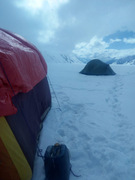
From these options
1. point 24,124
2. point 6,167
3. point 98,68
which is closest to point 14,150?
point 6,167

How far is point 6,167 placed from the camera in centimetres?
240

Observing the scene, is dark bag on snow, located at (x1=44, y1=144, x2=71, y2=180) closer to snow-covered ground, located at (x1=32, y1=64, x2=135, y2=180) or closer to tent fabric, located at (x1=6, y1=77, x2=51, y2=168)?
snow-covered ground, located at (x1=32, y1=64, x2=135, y2=180)

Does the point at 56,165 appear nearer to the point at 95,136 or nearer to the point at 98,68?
the point at 95,136

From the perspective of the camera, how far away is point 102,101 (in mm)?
6941

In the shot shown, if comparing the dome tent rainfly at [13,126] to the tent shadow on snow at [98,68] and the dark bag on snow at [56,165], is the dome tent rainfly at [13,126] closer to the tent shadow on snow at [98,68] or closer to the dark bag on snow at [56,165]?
the dark bag on snow at [56,165]

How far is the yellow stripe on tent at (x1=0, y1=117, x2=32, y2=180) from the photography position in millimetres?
2322

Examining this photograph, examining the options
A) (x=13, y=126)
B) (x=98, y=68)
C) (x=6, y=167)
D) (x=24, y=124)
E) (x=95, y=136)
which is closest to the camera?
(x=6, y=167)

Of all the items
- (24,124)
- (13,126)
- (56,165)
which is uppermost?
(13,126)

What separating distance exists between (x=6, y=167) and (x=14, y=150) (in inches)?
12.3

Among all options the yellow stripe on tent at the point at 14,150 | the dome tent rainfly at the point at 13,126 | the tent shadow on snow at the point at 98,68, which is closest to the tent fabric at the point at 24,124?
the dome tent rainfly at the point at 13,126

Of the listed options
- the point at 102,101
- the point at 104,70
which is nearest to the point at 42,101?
the point at 102,101

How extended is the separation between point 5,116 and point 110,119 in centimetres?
378

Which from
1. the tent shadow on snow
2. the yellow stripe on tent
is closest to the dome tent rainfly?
the yellow stripe on tent

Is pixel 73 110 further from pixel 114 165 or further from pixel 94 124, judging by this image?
pixel 114 165
